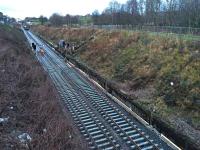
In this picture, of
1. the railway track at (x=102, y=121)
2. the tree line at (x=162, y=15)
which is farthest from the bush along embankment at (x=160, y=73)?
the tree line at (x=162, y=15)

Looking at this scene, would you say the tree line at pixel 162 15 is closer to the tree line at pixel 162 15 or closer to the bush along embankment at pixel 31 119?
the tree line at pixel 162 15

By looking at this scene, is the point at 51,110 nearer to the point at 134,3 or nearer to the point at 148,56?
the point at 148,56

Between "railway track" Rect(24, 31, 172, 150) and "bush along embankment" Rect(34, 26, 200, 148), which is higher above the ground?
"bush along embankment" Rect(34, 26, 200, 148)

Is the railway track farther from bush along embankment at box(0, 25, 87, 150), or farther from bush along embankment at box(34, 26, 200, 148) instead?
bush along embankment at box(34, 26, 200, 148)

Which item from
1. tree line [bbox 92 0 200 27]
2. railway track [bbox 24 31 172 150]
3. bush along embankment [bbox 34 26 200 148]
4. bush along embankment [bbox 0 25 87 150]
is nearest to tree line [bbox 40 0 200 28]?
tree line [bbox 92 0 200 27]

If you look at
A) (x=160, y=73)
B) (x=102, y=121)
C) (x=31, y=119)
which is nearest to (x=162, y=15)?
(x=160, y=73)

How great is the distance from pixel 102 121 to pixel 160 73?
1033 cm

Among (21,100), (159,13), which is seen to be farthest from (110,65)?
(159,13)

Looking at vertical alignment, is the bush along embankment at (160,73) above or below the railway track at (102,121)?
above

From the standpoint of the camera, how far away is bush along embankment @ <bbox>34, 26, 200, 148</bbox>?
22609 mm

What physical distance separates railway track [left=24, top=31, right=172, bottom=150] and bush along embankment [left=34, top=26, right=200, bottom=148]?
6.62 ft

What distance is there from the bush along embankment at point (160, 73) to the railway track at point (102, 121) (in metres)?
2.02

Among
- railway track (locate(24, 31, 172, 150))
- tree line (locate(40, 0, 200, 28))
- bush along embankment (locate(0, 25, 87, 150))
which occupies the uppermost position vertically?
tree line (locate(40, 0, 200, 28))

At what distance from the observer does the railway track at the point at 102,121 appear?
17406 mm
